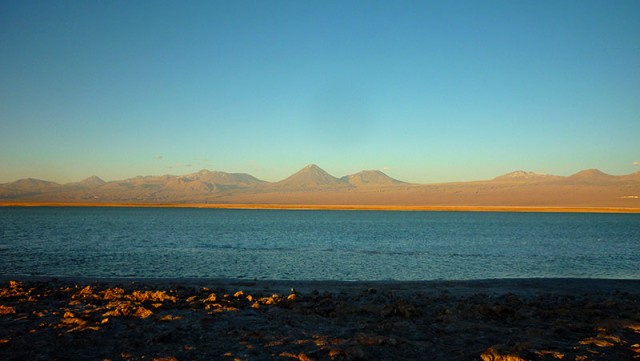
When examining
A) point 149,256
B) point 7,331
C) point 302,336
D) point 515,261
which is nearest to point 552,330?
point 302,336

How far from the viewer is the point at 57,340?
404 inches

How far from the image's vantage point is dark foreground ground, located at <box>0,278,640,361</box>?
9672 mm

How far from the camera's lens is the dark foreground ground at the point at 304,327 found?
9672mm

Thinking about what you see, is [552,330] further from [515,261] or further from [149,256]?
[149,256]

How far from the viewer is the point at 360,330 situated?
11.7m

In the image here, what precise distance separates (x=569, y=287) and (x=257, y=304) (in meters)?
15.4

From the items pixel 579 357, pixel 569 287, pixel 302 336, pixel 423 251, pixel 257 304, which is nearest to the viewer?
pixel 579 357

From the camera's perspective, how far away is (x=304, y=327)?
1187 cm

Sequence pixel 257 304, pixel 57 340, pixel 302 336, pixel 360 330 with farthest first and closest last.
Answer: pixel 257 304 < pixel 360 330 < pixel 302 336 < pixel 57 340

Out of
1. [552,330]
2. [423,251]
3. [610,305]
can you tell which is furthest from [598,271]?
[552,330]

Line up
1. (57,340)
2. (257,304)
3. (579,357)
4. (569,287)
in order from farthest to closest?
(569,287) < (257,304) < (57,340) < (579,357)

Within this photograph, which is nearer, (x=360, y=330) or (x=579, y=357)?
(x=579, y=357)

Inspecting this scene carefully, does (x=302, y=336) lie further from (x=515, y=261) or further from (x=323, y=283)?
(x=515, y=261)

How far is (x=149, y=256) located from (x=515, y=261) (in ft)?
92.4
